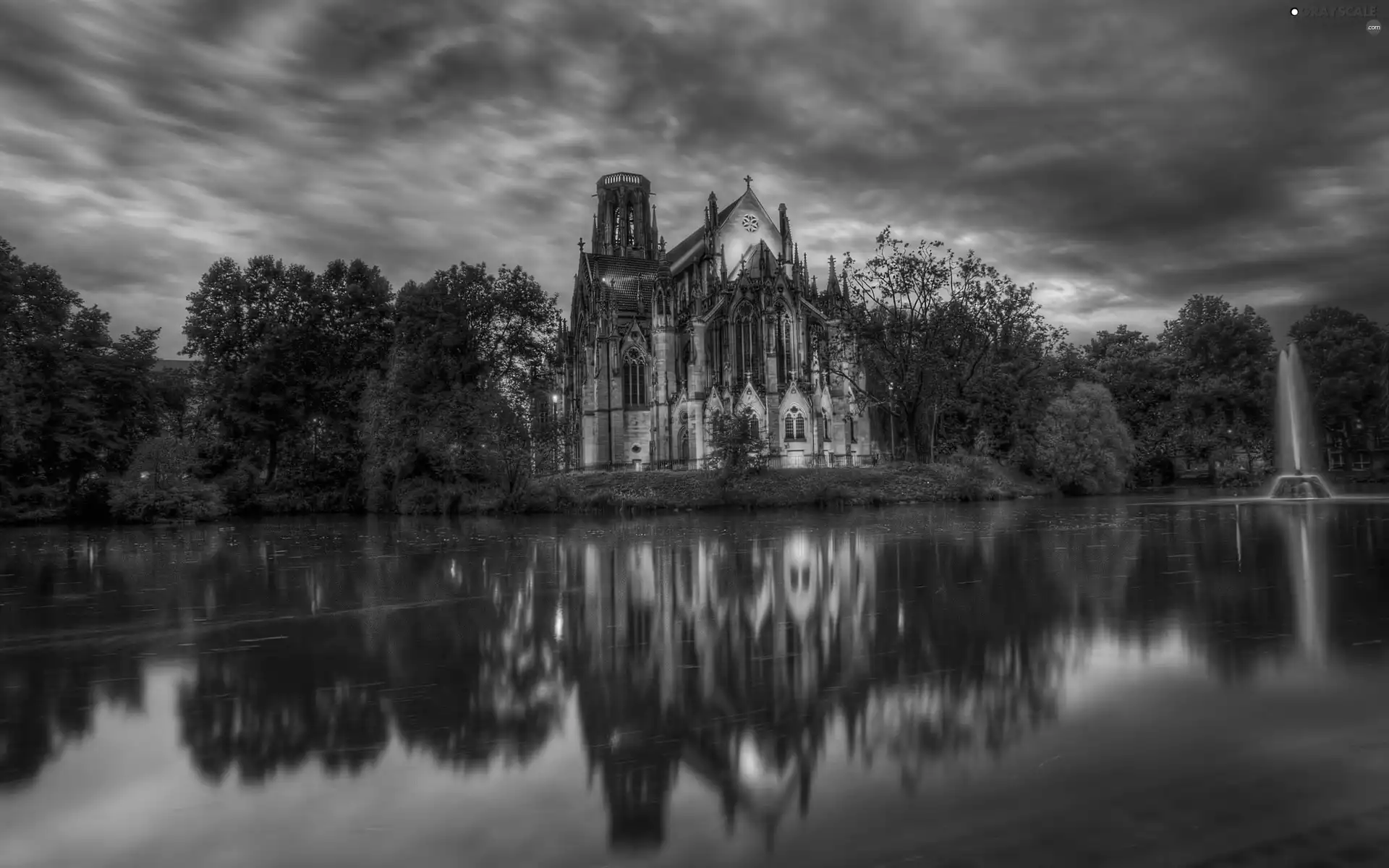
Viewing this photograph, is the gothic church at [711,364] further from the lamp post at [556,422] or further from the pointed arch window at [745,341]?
the lamp post at [556,422]

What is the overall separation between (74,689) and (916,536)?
15.9 meters

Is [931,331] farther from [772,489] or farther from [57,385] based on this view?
[57,385]

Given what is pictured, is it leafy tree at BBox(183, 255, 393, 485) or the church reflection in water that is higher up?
leafy tree at BBox(183, 255, 393, 485)

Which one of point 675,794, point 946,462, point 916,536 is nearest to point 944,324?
point 946,462

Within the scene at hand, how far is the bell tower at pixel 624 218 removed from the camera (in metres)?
84.1

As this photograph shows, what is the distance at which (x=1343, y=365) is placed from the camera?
62.7 meters

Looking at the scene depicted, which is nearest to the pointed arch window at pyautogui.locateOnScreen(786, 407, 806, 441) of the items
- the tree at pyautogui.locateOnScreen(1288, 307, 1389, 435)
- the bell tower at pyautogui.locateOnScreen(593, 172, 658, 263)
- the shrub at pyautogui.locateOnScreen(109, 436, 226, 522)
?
the bell tower at pyautogui.locateOnScreen(593, 172, 658, 263)

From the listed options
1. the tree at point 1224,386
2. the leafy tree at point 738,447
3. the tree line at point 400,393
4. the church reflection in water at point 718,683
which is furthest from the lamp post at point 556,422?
the tree at point 1224,386

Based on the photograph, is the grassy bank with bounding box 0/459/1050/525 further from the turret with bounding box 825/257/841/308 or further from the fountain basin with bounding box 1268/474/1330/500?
the turret with bounding box 825/257/841/308

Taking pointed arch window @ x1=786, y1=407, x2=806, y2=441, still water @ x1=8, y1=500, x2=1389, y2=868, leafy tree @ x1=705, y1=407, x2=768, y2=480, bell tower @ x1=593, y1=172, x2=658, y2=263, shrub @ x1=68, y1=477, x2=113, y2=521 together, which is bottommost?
still water @ x1=8, y1=500, x2=1389, y2=868

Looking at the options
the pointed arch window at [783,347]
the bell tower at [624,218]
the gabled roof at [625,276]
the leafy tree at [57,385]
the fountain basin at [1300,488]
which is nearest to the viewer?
the fountain basin at [1300,488]

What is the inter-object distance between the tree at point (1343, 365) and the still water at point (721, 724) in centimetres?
6409

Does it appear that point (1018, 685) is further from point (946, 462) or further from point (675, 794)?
point (946, 462)

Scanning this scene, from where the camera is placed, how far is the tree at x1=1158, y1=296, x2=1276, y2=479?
6331 centimetres
